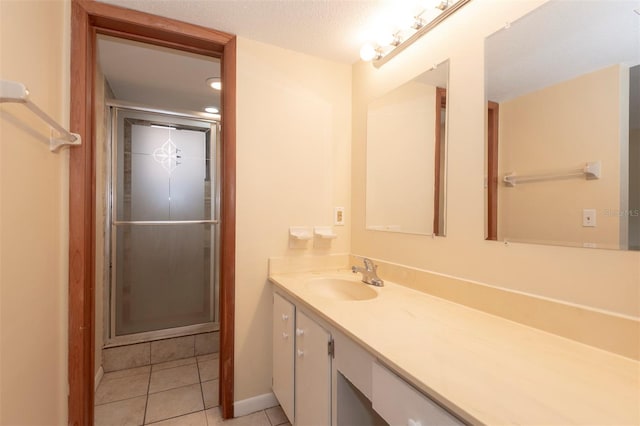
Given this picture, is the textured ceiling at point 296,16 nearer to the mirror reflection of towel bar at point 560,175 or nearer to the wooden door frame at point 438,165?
the wooden door frame at point 438,165

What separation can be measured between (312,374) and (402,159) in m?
1.16

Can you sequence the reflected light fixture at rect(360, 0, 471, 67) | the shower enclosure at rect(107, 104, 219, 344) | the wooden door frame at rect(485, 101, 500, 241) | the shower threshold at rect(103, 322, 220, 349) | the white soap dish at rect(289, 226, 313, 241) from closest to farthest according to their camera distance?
1. the wooden door frame at rect(485, 101, 500, 241)
2. the reflected light fixture at rect(360, 0, 471, 67)
3. the white soap dish at rect(289, 226, 313, 241)
4. the shower threshold at rect(103, 322, 220, 349)
5. the shower enclosure at rect(107, 104, 219, 344)

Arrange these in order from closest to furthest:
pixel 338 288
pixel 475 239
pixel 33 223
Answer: pixel 33 223 → pixel 475 239 → pixel 338 288

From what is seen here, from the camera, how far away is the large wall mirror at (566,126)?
763mm

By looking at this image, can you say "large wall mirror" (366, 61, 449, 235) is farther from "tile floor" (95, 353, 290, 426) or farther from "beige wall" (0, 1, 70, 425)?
"beige wall" (0, 1, 70, 425)

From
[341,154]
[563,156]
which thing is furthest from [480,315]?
[341,154]

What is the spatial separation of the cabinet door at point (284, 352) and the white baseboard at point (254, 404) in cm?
12

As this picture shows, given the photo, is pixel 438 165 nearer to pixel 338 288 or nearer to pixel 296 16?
pixel 338 288

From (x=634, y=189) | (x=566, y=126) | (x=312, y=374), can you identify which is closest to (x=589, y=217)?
(x=634, y=189)

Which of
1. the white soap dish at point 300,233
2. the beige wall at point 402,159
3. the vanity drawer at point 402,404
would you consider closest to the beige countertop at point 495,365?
the vanity drawer at point 402,404

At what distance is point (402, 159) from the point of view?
1.58m

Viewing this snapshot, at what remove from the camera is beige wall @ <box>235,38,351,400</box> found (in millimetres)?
1679

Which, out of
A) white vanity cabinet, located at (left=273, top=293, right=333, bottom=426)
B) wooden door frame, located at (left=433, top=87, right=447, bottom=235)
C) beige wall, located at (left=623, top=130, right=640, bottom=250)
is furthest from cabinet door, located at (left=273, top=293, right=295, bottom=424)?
beige wall, located at (left=623, top=130, right=640, bottom=250)

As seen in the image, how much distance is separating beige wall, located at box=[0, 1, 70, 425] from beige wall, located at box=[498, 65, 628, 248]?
163 cm
